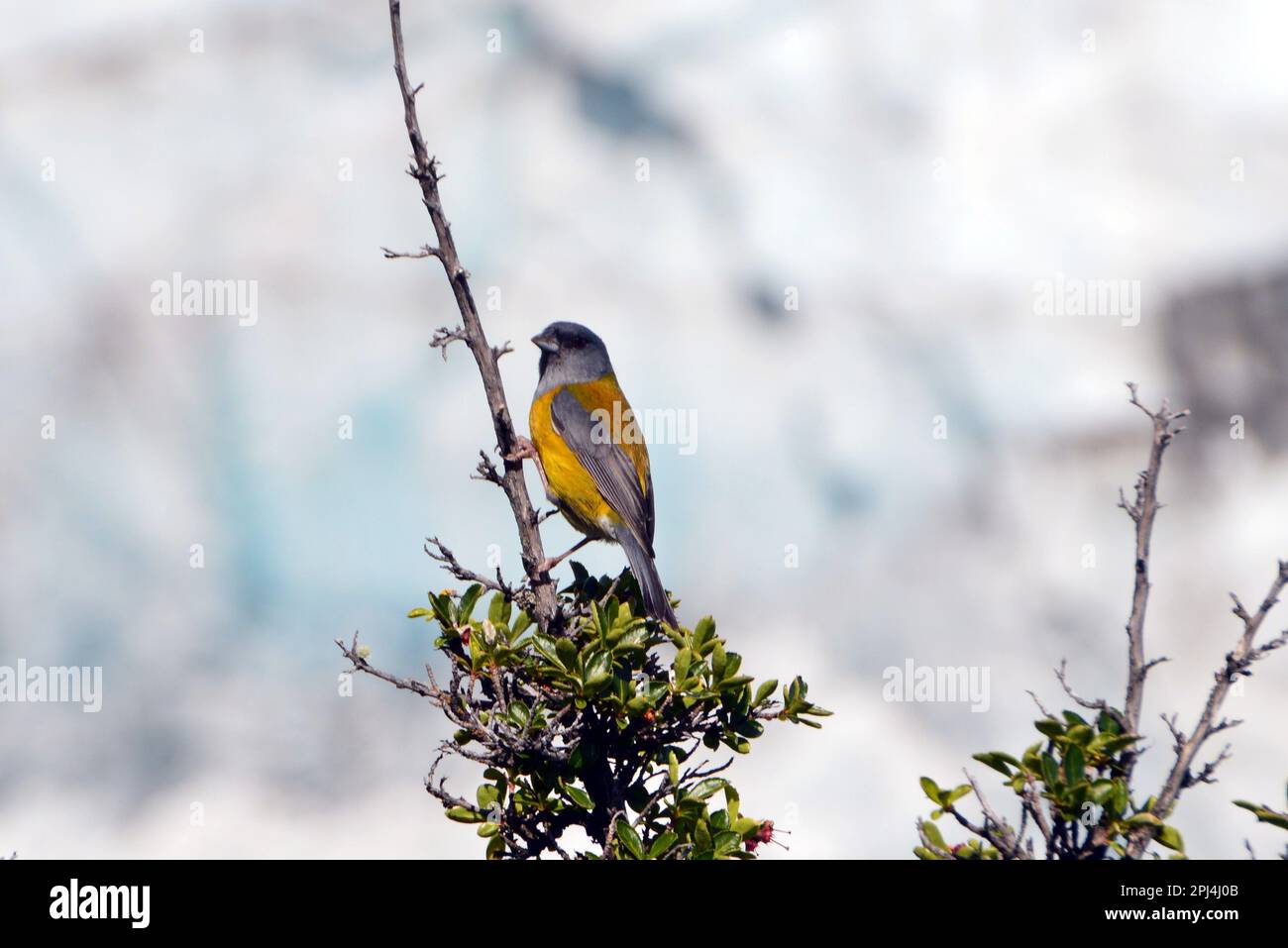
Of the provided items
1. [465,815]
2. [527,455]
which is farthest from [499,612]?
[527,455]

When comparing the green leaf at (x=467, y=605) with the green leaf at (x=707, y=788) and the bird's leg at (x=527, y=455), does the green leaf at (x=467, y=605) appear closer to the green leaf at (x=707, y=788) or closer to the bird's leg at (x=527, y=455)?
the bird's leg at (x=527, y=455)

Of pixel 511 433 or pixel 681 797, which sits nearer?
pixel 681 797

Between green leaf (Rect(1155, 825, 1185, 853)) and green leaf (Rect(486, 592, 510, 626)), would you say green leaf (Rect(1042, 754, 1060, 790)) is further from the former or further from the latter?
green leaf (Rect(486, 592, 510, 626))

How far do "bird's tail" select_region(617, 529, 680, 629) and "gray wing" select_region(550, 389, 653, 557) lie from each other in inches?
5.9

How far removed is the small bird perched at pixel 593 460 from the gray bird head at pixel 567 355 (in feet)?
0.05

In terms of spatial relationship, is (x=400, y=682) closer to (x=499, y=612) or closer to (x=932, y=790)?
(x=499, y=612)

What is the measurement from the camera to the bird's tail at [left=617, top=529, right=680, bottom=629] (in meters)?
4.29

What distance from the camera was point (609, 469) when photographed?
5543 mm

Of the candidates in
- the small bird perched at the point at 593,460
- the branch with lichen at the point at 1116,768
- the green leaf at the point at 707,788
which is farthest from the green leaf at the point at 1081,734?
the small bird perched at the point at 593,460
